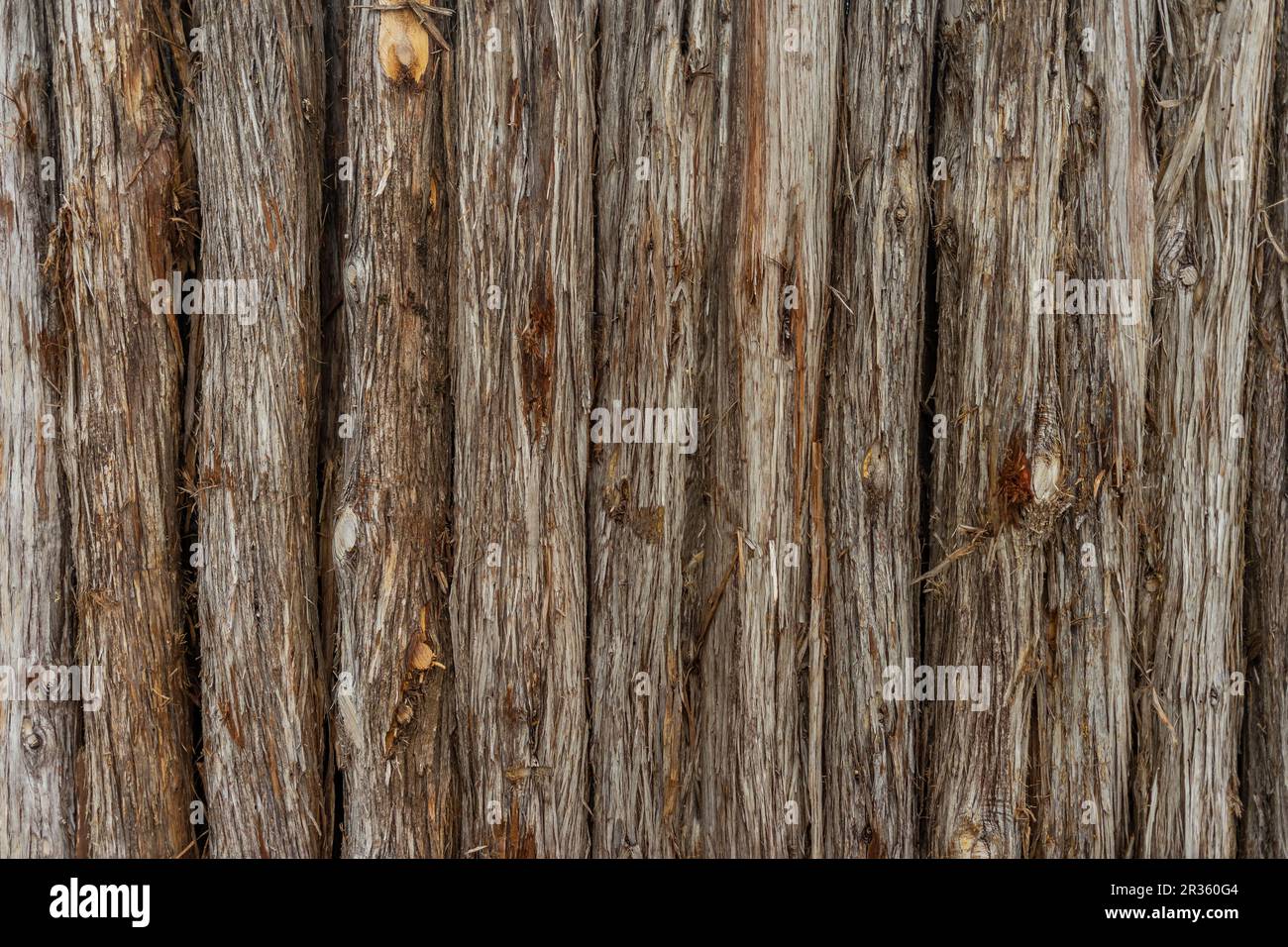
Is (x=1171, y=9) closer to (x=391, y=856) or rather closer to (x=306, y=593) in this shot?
(x=306, y=593)

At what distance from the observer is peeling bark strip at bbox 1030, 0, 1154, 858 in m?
3.01

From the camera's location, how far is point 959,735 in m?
3.04

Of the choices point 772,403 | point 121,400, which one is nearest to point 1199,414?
point 772,403

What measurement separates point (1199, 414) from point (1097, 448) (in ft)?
1.28

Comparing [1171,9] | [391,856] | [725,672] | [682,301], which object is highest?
[1171,9]

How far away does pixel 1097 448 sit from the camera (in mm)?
3035

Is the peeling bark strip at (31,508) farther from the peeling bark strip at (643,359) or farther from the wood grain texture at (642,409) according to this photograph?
the peeling bark strip at (643,359)

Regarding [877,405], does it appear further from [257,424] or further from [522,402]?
[257,424]

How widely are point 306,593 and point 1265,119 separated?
3.73 meters

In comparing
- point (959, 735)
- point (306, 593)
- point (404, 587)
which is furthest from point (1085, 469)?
point (306, 593)

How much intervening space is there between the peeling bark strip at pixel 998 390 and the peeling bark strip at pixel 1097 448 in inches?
2.7

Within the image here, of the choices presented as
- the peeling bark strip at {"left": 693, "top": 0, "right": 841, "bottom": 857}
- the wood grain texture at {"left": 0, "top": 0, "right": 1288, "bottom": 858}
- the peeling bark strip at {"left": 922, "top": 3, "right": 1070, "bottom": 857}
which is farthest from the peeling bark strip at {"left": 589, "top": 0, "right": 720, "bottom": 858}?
the peeling bark strip at {"left": 922, "top": 3, "right": 1070, "bottom": 857}

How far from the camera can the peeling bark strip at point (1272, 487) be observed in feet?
10.2

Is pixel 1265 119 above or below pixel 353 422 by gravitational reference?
above
